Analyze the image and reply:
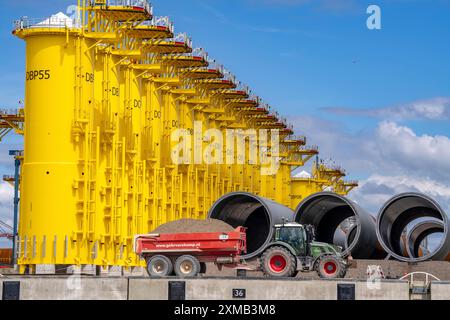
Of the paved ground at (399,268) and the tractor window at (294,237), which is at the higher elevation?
the tractor window at (294,237)

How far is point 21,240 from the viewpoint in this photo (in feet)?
147

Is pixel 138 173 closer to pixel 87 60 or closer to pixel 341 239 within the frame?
pixel 87 60

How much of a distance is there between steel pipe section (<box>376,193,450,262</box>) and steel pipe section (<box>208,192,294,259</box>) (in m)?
4.21

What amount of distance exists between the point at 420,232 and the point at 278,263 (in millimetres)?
29325

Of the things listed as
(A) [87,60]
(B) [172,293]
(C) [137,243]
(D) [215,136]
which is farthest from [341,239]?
(B) [172,293]

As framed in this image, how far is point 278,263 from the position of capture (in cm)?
3369

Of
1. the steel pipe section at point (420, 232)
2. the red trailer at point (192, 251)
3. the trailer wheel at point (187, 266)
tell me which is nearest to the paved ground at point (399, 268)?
the red trailer at point (192, 251)

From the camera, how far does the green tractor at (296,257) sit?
3334cm

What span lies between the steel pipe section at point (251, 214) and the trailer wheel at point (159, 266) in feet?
17.7

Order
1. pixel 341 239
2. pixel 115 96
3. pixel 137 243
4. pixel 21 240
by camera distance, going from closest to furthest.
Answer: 1. pixel 137 243
2. pixel 21 240
3. pixel 115 96
4. pixel 341 239

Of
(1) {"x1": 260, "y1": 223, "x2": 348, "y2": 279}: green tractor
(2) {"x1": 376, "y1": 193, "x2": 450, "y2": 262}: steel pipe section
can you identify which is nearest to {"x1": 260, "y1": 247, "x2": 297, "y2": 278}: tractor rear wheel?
(1) {"x1": 260, "y1": 223, "x2": 348, "y2": 279}: green tractor

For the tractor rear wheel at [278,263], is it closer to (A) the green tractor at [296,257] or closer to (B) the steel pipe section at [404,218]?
(A) the green tractor at [296,257]

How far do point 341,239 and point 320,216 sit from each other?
17.1m

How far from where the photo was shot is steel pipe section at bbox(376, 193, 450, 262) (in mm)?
38375
